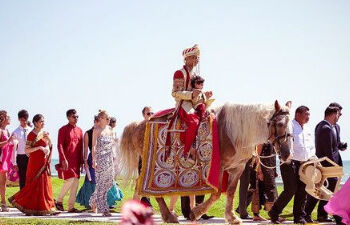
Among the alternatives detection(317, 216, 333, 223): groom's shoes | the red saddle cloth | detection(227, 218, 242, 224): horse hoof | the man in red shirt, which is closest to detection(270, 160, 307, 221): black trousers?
detection(227, 218, 242, 224): horse hoof

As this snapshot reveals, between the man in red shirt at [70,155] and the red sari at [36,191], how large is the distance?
42.6 inches

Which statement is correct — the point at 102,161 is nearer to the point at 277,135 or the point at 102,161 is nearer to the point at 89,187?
the point at 89,187

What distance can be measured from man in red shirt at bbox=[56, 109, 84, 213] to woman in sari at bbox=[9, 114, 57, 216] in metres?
1.07

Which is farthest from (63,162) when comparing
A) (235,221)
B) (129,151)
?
(235,221)

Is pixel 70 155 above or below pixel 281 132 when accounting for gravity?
below

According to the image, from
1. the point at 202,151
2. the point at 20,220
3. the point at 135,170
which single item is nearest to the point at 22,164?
the point at 135,170

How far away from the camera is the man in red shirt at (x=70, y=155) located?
13586 millimetres

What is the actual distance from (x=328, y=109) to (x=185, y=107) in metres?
3.67

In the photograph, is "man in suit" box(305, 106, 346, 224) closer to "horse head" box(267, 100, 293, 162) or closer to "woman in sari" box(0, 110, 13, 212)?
"horse head" box(267, 100, 293, 162)

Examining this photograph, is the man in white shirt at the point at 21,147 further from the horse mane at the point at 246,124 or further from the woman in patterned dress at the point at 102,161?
the horse mane at the point at 246,124

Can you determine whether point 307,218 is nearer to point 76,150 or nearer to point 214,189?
point 214,189

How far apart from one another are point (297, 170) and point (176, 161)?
254 cm

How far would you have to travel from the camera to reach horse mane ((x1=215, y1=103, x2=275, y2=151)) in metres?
9.29

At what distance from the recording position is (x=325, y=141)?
11422mm
